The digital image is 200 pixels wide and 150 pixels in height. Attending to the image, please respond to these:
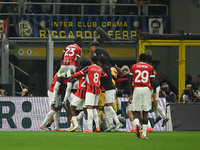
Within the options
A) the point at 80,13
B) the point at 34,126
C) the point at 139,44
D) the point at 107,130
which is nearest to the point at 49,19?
the point at 80,13

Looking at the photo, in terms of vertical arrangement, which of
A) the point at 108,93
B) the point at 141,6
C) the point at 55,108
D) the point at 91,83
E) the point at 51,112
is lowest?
the point at 51,112

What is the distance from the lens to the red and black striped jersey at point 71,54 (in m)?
18.5

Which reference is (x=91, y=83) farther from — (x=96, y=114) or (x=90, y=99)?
(x=96, y=114)

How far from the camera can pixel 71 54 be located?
18.5 m

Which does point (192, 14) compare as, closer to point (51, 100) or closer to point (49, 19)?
point (49, 19)

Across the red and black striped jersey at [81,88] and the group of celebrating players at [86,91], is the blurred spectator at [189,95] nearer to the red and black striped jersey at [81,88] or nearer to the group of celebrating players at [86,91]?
the group of celebrating players at [86,91]

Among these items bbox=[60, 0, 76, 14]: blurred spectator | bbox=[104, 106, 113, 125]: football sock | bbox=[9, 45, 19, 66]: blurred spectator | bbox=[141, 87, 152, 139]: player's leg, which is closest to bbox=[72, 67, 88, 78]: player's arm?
bbox=[104, 106, 113, 125]: football sock

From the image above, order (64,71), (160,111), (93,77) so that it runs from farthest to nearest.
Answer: (160,111) → (64,71) → (93,77)

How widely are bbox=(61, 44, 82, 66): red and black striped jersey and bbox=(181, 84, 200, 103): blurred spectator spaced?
17.4ft

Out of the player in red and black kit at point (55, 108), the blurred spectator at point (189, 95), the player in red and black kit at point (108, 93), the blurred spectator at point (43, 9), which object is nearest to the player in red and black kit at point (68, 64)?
the player in red and black kit at point (55, 108)

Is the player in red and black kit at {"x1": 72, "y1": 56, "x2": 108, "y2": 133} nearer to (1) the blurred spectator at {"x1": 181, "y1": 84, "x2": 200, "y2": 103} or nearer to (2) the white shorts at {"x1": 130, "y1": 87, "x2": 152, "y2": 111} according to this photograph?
(2) the white shorts at {"x1": 130, "y1": 87, "x2": 152, "y2": 111}

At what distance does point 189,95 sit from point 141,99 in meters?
8.11

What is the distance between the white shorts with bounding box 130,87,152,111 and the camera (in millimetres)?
14922

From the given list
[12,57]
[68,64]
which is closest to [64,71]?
[68,64]
